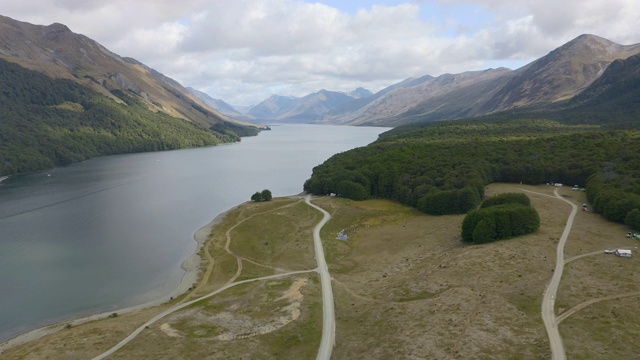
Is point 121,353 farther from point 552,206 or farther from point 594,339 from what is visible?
point 552,206

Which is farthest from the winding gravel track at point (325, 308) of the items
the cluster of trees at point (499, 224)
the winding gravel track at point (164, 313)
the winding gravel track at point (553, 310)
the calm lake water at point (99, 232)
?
the cluster of trees at point (499, 224)

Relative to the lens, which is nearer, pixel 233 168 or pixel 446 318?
pixel 446 318

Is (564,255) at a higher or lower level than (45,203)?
lower

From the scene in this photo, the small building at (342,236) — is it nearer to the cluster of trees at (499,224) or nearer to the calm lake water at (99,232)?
the cluster of trees at (499,224)

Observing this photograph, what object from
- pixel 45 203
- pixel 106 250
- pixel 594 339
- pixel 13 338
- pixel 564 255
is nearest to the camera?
pixel 594 339

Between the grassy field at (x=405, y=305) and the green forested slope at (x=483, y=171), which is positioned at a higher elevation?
the green forested slope at (x=483, y=171)

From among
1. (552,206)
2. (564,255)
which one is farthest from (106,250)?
(552,206)
